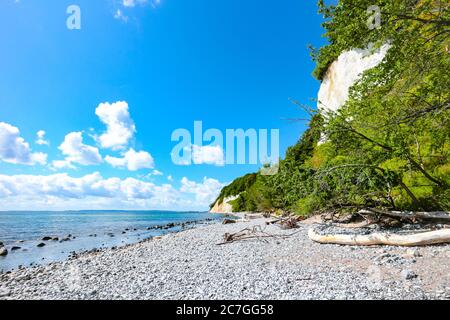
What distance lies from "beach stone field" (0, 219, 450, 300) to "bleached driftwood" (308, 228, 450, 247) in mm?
252

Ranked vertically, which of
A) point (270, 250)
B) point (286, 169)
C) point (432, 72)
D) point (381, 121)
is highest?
point (432, 72)

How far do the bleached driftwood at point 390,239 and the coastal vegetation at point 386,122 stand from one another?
2.02 metres

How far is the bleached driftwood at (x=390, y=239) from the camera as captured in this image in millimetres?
8156

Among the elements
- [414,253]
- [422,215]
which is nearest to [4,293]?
[414,253]

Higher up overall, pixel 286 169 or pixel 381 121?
pixel 381 121

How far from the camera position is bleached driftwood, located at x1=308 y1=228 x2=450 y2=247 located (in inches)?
321

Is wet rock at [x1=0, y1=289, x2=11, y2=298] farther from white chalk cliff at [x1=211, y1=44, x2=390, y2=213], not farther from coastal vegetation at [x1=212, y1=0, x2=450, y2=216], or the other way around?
white chalk cliff at [x1=211, y1=44, x2=390, y2=213]

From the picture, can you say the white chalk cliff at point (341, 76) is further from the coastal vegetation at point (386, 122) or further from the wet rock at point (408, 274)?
the wet rock at point (408, 274)

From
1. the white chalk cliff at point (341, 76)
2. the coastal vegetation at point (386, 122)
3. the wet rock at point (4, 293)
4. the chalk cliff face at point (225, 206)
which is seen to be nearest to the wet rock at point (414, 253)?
the coastal vegetation at point (386, 122)

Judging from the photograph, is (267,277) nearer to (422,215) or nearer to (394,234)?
(394,234)

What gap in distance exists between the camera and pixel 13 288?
791 centimetres
